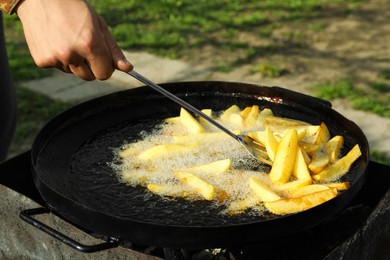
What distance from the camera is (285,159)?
240cm

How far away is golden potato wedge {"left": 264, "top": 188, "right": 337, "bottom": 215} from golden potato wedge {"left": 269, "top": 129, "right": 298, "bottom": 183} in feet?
0.63

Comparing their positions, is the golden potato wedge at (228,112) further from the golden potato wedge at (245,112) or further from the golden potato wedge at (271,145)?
the golden potato wedge at (271,145)

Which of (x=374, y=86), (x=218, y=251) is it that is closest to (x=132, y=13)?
(x=374, y=86)

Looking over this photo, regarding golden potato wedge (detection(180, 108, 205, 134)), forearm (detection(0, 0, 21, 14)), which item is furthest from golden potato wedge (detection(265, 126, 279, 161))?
forearm (detection(0, 0, 21, 14))

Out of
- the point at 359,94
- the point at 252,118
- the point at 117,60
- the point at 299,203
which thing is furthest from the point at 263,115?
the point at 359,94

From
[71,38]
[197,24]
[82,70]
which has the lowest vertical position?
[197,24]

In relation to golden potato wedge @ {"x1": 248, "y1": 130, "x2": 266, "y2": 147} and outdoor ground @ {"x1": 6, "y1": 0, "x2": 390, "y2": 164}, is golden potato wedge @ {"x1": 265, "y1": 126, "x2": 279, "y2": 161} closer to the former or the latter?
golden potato wedge @ {"x1": 248, "y1": 130, "x2": 266, "y2": 147}

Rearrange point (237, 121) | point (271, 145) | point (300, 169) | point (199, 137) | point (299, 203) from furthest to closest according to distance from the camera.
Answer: point (237, 121) < point (199, 137) < point (271, 145) < point (300, 169) < point (299, 203)

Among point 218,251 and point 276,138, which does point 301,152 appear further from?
point 218,251

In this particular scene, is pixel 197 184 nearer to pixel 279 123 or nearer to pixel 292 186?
pixel 292 186

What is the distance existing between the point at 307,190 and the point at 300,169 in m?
0.13

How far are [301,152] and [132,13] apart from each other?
19.9ft

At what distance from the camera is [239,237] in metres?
2.03

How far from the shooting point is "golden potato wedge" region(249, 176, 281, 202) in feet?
7.40
